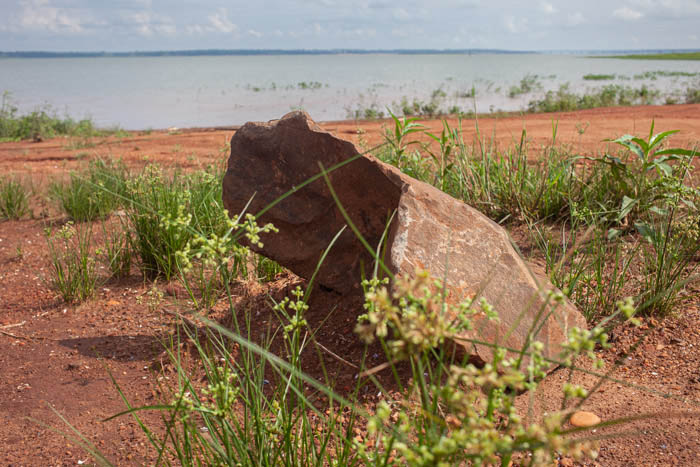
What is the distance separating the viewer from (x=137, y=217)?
3955 millimetres

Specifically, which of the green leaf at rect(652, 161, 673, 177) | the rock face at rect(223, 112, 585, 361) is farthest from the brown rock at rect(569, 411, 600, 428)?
the green leaf at rect(652, 161, 673, 177)

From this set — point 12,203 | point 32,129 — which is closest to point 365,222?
point 12,203

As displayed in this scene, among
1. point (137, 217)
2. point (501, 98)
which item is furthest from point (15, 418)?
point (501, 98)

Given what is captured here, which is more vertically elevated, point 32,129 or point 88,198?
point 32,129

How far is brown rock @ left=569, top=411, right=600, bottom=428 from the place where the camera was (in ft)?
7.20

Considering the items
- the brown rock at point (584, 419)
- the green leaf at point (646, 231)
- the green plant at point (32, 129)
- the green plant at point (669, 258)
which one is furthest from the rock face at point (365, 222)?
the green plant at point (32, 129)

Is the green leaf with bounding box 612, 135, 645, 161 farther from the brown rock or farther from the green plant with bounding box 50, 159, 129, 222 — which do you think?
the green plant with bounding box 50, 159, 129, 222

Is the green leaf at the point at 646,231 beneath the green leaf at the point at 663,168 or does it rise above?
beneath

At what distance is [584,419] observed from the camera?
7.26ft

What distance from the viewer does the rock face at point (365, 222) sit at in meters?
2.45

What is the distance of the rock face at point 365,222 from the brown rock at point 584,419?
0.26 meters

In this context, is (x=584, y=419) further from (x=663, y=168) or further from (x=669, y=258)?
(x=663, y=168)

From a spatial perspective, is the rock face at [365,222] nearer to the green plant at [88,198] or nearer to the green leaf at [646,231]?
the green leaf at [646,231]

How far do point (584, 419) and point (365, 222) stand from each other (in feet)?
4.61
